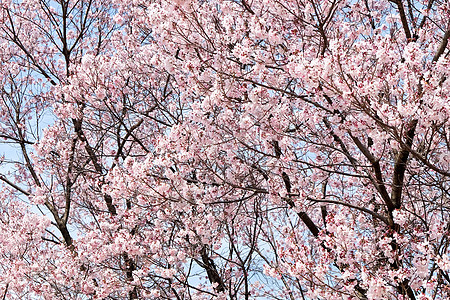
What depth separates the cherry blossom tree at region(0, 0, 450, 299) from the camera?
486 cm

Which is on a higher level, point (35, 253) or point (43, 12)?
point (43, 12)

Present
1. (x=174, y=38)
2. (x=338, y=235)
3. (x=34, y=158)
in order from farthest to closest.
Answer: (x=34, y=158)
(x=174, y=38)
(x=338, y=235)

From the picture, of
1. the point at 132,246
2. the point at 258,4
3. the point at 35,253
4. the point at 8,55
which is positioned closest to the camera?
the point at 258,4

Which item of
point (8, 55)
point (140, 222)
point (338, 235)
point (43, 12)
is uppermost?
point (43, 12)

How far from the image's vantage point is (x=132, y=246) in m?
7.10

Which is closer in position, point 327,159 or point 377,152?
point 377,152

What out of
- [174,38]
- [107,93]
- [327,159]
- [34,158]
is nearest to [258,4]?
[174,38]

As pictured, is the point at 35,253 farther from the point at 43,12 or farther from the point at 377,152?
the point at 377,152

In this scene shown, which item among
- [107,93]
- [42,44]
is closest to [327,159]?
[107,93]

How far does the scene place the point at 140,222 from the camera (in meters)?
7.73

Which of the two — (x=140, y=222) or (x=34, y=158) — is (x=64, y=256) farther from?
(x=34, y=158)

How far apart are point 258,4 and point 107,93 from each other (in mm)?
3345

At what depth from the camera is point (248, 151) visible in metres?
6.36

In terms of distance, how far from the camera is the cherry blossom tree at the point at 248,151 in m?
4.86
